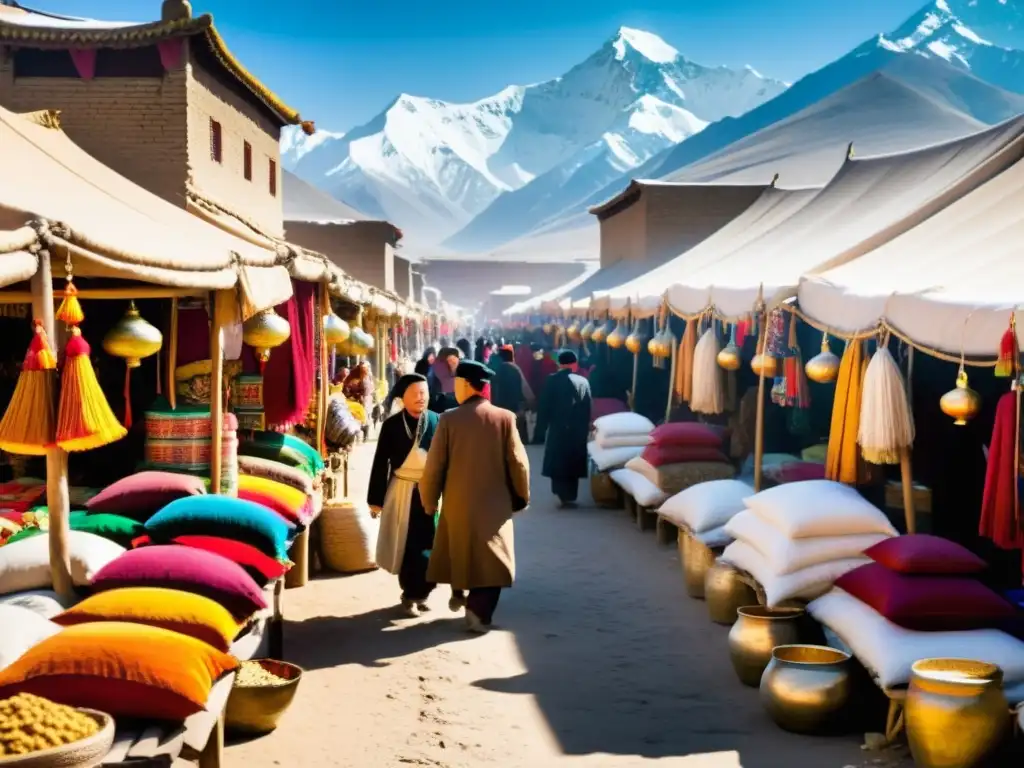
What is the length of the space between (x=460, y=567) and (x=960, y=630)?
8.52 ft

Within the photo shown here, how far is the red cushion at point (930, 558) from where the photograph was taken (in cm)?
440

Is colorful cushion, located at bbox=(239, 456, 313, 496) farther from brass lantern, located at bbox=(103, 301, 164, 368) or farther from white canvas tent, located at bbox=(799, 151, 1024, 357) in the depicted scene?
white canvas tent, located at bbox=(799, 151, 1024, 357)

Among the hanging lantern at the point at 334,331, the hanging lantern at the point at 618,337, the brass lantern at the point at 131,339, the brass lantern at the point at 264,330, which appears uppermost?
the hanging lantern at the point at 618,337

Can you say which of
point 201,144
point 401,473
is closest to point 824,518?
point 401,473

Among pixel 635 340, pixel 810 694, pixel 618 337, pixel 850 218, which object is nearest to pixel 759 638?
pixel 810 694

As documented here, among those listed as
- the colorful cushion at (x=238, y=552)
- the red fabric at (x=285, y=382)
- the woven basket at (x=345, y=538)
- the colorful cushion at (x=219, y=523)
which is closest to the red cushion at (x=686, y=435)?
the woven basket at (x=345, y=538)

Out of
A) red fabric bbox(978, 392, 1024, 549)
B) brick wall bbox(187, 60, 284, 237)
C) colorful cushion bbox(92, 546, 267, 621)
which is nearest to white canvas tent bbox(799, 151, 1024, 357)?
red fabric bbox(978, 392, 1024, 549)

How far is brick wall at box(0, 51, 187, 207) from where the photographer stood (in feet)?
38.1

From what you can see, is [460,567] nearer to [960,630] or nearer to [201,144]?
[960,630]

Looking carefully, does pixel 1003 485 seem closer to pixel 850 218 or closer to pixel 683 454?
pixel 683 454

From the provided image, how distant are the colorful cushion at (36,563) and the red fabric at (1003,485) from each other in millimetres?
3640

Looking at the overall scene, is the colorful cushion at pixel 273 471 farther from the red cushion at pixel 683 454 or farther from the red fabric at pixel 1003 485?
the red fabric at pixel 1003 485

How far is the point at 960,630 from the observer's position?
4.21 metres

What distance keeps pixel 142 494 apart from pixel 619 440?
19.5 ft
